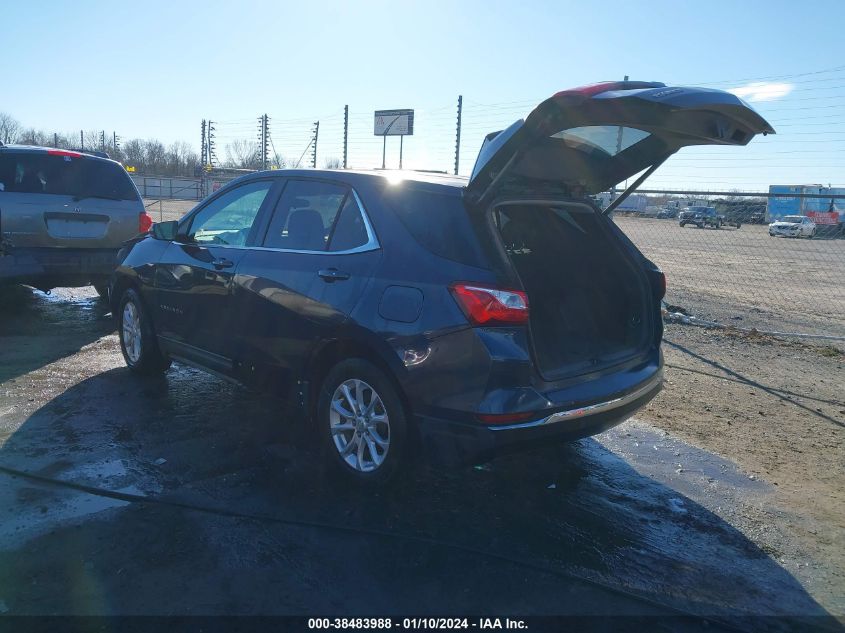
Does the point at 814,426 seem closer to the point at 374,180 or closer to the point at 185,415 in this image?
the point at 374,180

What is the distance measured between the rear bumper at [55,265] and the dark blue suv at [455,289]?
322cm

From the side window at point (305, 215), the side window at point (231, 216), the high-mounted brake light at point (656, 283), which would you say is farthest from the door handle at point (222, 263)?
the high-mounted brake light at point (656, 283)

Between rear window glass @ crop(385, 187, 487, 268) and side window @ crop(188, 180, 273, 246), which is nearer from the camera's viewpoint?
rear window glass @ crop(385, 187, 487, 268)

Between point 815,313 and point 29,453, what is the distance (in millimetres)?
11206

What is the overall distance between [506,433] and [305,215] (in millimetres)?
2032

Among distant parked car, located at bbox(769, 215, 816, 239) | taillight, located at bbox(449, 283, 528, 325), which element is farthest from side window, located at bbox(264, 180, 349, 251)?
distant parked car, located at bbox(769, 215, 816, 239)

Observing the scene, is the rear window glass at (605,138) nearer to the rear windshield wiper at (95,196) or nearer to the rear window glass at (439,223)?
the rear window glass at (439,223)

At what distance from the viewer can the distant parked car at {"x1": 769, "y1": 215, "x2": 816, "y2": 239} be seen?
14.5 metres

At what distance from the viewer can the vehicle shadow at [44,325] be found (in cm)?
664

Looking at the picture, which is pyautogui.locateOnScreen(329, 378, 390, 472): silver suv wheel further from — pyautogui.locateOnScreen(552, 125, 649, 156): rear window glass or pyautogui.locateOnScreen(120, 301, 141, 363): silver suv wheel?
pyautogui.locateOnScreen(120, 301, 141, 363): silver suv wheel

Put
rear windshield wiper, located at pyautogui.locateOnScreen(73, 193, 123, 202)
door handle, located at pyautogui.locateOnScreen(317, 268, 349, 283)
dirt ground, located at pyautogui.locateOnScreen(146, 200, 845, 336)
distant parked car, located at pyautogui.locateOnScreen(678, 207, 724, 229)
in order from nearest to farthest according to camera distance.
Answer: door handle, located at pyautogui.locateOnScreen(317, 268, 349, 283) → rear windshield wiper, located at pyautogui.locateOnScreen(73, 193, 123, 202) → dirt ground, located at pyautogui.locateOnScreen(146, 200, 845, 336) → distant parked car, located at pyautogui.locateOnScreen(678, 207, 724, 229)

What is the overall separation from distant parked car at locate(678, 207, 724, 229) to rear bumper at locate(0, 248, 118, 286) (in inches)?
424

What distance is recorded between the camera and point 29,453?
175 inches

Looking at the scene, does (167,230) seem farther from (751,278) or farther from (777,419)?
(751,278)
